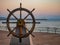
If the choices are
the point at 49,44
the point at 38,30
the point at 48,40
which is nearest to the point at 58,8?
the point at 38,30

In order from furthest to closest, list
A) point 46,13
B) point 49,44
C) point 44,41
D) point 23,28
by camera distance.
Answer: point 46,13, point 44,41, point 49,44, point 23,28

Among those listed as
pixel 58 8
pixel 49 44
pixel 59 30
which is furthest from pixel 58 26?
pixel 49 44

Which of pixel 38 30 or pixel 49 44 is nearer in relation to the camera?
pixel 49 44

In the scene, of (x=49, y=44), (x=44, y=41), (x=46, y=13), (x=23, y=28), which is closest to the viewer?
(x=23, y=28)

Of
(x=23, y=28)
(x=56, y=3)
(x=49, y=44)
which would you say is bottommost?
(x=49, y=44)

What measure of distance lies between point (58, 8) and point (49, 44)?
1325 millimetres

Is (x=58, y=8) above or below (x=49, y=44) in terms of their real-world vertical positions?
above

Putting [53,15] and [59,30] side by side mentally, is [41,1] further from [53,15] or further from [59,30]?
[59,30]

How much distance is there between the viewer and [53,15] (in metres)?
3.70

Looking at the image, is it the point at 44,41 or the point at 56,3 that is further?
the point at 56,3

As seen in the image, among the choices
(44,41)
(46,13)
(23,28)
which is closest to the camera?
(23,28)

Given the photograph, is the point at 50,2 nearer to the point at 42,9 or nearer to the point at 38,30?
the point at 42,9

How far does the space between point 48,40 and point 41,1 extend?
3.25 ft

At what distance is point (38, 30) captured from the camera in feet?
12.3
